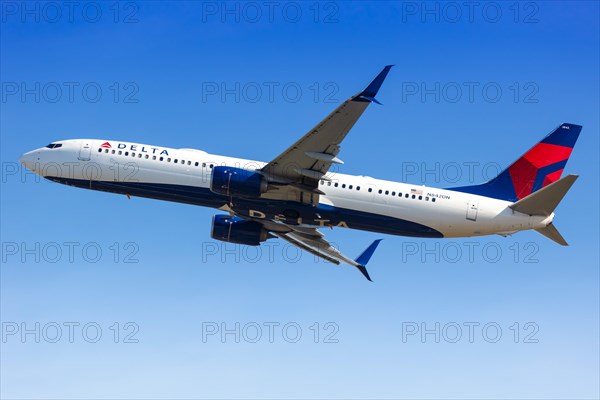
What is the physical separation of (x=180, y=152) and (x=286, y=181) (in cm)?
729

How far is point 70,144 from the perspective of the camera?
57094 mm

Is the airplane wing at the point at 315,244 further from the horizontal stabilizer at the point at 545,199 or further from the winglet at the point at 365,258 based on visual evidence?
the horizontal stabilizer at the point at 545,199

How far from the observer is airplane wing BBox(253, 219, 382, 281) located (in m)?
60.8

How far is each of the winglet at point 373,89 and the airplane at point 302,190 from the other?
5.82 m

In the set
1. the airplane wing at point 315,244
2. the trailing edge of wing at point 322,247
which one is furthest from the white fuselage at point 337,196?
the trailing edge of wing at point 322,247

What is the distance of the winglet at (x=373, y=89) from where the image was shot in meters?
45.8

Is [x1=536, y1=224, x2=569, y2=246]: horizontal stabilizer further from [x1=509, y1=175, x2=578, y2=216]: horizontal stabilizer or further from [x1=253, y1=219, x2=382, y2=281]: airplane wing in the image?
[x1=253, y1=219, x2=382, y2=281]: airplane wing

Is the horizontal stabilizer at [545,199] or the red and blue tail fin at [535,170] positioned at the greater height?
the red and blue tail fin at [535,170]

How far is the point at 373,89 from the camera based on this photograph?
4606cm

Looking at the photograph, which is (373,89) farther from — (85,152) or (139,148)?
(85,152)

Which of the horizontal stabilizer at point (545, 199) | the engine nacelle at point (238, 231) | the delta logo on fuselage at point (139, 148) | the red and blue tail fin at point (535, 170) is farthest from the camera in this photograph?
the engine nacelle at point (238, 231)

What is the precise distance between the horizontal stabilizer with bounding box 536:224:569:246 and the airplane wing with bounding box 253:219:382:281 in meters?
12.2

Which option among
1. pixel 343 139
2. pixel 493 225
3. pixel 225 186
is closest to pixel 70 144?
pixel 225 186

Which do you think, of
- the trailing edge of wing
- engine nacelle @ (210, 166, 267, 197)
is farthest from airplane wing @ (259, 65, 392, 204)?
the trailing edge of wing
